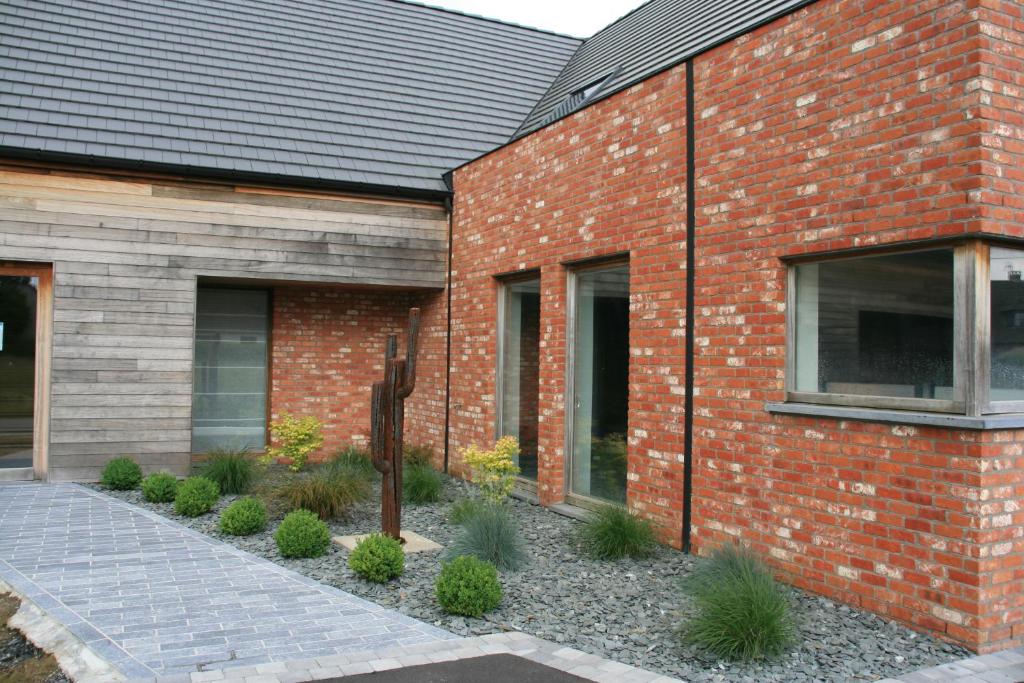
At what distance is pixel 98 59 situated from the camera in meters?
10.6

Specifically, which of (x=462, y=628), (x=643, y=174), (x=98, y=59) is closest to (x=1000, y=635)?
(x=462, y=628)

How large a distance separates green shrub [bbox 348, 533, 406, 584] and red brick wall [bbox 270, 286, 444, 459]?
5213mm

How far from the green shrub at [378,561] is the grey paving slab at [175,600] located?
1.01 ft

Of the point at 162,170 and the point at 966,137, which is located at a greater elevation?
the point at 162,170

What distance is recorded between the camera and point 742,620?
168 inches

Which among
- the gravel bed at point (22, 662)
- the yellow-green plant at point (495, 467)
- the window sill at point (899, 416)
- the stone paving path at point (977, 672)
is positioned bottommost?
the gravel bed at point (22, 662)

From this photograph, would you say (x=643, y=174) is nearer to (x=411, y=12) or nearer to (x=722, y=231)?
(x=722, y=231)

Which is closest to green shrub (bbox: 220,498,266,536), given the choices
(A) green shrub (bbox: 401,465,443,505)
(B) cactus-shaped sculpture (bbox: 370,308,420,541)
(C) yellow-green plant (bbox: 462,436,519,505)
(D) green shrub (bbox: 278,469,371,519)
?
(D) green shrub (bbox: 278,469,371,519)

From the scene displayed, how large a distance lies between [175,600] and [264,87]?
28.0 feet

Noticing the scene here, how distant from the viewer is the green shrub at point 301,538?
6.18m

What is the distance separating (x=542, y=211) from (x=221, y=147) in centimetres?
446

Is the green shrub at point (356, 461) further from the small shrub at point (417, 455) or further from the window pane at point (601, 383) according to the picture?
the window pane at point (601, 383)

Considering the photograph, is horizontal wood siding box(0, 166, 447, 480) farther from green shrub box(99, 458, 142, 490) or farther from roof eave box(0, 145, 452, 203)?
green shrub box(99, 458, 142, 490)

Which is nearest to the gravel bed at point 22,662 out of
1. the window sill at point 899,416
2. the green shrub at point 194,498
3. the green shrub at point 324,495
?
the green shrub at point 194,498
